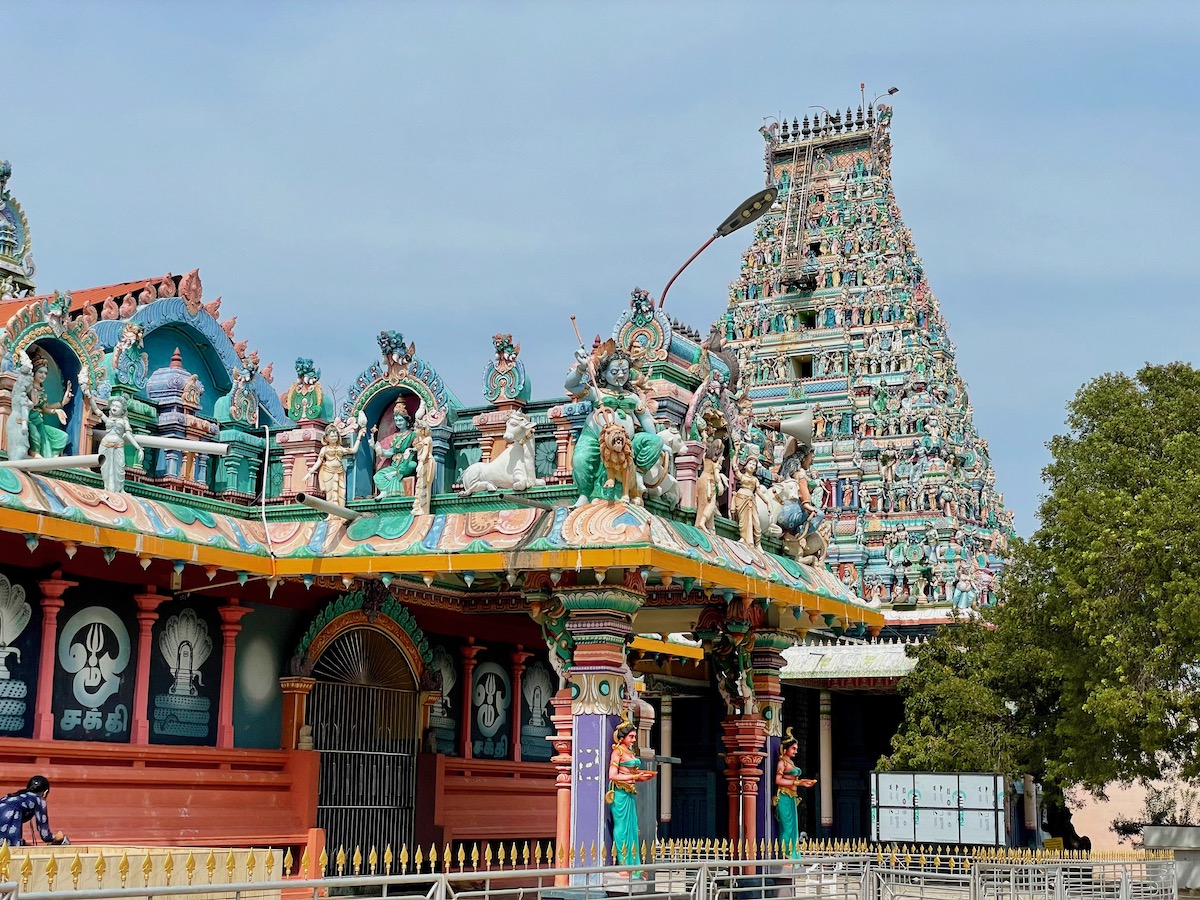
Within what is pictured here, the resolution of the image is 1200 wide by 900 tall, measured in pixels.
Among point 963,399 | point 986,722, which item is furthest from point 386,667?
point 963,399

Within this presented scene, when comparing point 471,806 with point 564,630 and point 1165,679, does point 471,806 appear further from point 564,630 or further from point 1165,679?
point 1165,679

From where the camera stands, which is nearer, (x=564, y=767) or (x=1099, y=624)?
(x=564, y=767)

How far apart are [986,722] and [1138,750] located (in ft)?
17.0

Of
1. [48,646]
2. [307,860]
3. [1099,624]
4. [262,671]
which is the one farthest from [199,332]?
[1099,624]

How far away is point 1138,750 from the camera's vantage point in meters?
25.0

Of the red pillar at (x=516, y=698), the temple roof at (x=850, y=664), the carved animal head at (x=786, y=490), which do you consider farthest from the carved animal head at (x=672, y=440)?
the temple roof at (x=850, y=664)

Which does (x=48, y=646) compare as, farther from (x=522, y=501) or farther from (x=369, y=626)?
(x=522, y=501)

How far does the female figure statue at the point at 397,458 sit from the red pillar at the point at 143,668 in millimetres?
2771

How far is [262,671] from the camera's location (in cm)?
1834

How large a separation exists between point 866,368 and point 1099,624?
28108 millimetres

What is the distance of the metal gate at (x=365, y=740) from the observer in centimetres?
1889

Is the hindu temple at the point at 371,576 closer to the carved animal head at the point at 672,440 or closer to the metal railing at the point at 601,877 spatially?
the carved animal head at the point at 672,440

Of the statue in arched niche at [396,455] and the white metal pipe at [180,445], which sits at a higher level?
the statue in arched niche at [396,455]

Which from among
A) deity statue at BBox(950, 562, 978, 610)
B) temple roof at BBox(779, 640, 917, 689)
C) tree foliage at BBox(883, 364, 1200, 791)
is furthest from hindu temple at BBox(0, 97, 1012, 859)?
deity statue at BBox(950, 562, 978, 610)
